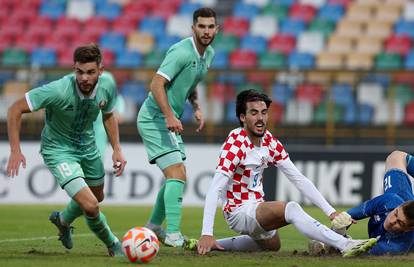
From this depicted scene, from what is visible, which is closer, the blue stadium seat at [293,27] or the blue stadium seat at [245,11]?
the blue stadium seat at [293,27]

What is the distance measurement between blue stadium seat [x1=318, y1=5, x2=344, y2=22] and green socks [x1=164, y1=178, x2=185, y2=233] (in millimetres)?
14636

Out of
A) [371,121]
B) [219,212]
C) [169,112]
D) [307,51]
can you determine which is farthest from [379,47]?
[169,112]

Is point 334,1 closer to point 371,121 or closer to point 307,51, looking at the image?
point 307,51

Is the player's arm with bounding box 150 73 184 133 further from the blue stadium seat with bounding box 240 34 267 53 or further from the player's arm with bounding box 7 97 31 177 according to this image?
the blue stadium seat with bounding box 240 34 267 53

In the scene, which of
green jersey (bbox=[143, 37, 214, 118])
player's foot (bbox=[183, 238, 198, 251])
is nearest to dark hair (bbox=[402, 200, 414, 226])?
player's foot (bbox=[183, 238, 198, 251])

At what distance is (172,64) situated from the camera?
10.4 meters

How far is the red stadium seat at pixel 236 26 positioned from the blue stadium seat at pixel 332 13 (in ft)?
5.94

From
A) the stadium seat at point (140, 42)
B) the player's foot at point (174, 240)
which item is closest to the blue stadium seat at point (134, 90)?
the stadium seat at point (140, 42)

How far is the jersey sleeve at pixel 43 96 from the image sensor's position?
351 inches

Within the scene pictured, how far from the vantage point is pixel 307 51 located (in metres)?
23.3

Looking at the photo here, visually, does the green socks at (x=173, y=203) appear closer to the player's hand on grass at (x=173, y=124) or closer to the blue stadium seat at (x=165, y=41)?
the player's hand on grass at (x=173, y=124)

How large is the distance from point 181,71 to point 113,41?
48.1ft

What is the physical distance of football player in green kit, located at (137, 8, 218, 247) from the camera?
1017 centimetres

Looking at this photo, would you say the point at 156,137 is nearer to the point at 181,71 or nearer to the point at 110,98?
the point at 181,71
